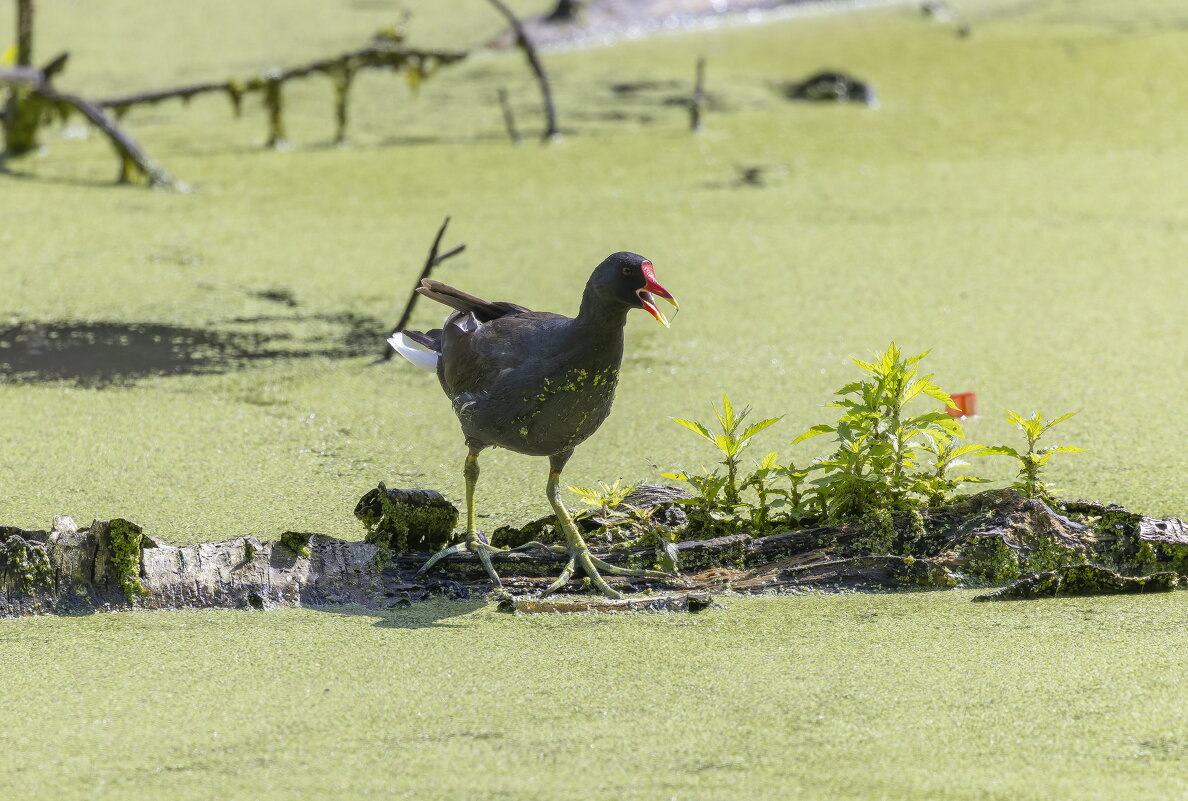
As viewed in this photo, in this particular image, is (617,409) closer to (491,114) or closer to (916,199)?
(916,199)

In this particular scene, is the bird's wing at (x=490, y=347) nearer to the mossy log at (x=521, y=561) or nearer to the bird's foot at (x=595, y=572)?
the mossy log at (x=521, y=561)

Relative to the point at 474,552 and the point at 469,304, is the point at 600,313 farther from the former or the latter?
the point at 474,552

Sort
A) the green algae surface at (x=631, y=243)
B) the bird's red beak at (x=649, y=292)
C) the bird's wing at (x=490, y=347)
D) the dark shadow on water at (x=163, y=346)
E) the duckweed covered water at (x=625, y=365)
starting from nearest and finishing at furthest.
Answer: the duckweed covered water at (x=625, y=365), the bird's red beak at (x=649, y=292), the bird's wing at (x=490, y=347), the green algae surface at (x=631, y=243), the dark shadow on water at (x=163, y=346)

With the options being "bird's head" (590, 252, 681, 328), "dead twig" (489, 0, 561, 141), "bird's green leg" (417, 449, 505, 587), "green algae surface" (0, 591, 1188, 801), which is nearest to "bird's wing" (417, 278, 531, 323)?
"bird's green leg" (417, 449, 505, 587)

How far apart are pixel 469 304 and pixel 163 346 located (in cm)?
153

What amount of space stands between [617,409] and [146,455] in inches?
45.6

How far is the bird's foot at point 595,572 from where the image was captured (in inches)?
94.6

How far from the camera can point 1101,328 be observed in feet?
12.4

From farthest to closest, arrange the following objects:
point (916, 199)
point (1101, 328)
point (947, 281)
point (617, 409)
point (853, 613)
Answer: point (916, 199)
point (947, 281)
point (1101, 328)
point (617, 409)
point (853, 613)

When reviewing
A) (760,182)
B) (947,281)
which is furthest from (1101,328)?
(760,182)

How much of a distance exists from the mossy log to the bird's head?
0.50m

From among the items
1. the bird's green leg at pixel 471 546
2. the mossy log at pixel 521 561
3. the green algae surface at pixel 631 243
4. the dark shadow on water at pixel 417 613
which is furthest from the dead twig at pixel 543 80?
the dark shadow on water at pixel 417 613

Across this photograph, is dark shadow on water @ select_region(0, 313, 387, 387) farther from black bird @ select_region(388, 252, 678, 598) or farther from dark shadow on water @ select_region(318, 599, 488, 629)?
dark shadow on water @ select_region(318, 599, 488, 629)

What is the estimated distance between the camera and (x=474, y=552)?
97.3 inches
